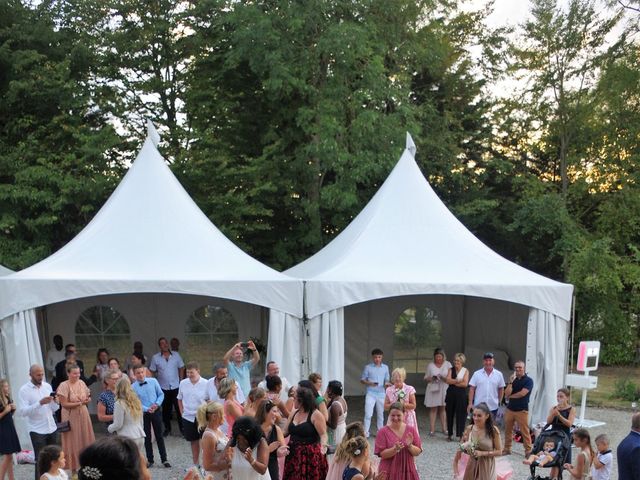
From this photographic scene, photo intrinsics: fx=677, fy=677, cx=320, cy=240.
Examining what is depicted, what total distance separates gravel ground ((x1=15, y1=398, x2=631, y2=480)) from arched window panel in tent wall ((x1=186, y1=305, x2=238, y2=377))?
248cm

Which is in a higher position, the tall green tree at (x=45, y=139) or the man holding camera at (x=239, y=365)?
the tall green tree at (x=45, y=139)

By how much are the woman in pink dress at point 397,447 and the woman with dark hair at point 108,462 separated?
11.3ft

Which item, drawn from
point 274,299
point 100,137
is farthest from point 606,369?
point 100,137

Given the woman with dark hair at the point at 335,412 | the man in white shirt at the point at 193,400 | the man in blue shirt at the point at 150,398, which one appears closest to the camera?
the woman with dark hair at the point at 335,412

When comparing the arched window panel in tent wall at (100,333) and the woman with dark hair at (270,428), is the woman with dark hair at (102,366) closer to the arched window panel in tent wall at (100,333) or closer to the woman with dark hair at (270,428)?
the arched window panel in tent wall at (100,333)

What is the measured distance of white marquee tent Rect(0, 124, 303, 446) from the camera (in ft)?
28.6

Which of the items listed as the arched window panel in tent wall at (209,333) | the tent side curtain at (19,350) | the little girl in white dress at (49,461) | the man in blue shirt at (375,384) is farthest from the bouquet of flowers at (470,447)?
the arched window panel in tent wall at (209,333)

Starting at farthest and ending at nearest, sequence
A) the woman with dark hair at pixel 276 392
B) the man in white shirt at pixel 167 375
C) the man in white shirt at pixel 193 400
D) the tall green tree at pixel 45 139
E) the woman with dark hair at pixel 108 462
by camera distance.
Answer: the tall green tree at pixel 45 139, the man in white shirt at pixel 167 375, the man in white shirt at pixel 193 400, the woman with dark hair at pixel 276 392, the woman with dark hair at pixel 108 462

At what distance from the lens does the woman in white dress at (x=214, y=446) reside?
16.4ft

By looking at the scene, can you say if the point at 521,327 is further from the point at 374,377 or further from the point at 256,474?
the point at 256,474

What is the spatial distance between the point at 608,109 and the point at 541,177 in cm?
341

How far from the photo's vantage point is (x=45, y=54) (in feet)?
58.2

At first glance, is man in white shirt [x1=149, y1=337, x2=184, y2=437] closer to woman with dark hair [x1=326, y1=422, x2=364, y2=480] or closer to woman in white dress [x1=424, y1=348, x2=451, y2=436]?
woman in white dress [x1=424, y1=348, x2=451, y2=436]

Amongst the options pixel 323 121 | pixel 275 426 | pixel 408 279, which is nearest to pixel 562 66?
pixel 323 121
